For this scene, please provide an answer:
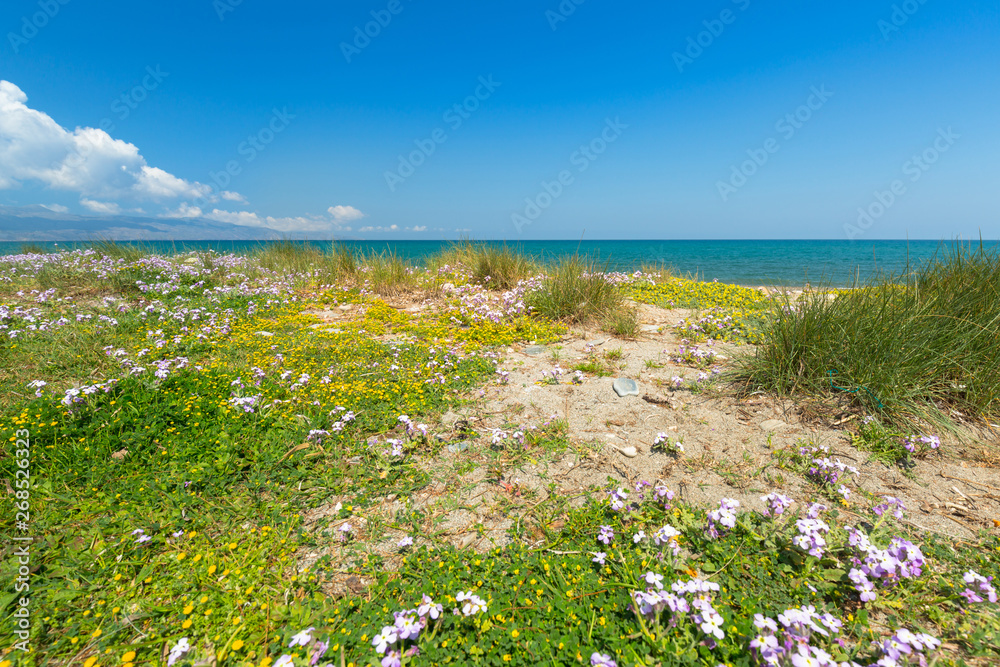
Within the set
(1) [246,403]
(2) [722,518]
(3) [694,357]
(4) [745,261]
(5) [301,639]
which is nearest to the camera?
(5) [301,639]

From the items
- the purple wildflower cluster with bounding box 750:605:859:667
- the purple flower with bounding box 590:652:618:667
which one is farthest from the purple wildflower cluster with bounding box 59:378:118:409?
the purple wildflower cluster with bounding box 750:605:859:667

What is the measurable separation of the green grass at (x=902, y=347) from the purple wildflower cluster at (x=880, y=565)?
1.84 meters

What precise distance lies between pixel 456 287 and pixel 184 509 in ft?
22.0

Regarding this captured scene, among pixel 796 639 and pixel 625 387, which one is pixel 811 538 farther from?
pixel 625 387

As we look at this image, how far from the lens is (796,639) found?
1565 mm

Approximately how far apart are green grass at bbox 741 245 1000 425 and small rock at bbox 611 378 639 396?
1.11 m

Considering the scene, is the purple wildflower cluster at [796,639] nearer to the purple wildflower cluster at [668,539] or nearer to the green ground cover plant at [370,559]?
the green ground cover plant at [370,559]

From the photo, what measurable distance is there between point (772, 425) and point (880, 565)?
171 centimetres

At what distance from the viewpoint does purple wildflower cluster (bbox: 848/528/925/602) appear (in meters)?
1.85

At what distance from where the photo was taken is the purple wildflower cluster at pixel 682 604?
168 centimetres

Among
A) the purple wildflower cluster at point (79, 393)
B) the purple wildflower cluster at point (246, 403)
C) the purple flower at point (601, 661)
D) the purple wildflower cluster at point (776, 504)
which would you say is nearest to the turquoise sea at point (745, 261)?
the purple wildflower cluster at point (776, 504)

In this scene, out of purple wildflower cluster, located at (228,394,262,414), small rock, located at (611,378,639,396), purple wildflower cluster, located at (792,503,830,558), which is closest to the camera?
purple wildflower cluster, located at (792,503,830,558)

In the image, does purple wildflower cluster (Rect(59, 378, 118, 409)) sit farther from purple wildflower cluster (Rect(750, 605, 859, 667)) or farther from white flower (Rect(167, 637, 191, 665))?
purple wildflower cluster (Rect(750, 605, 859, 667))

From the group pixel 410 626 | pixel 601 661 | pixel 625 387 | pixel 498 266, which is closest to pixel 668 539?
pixel 601 661
